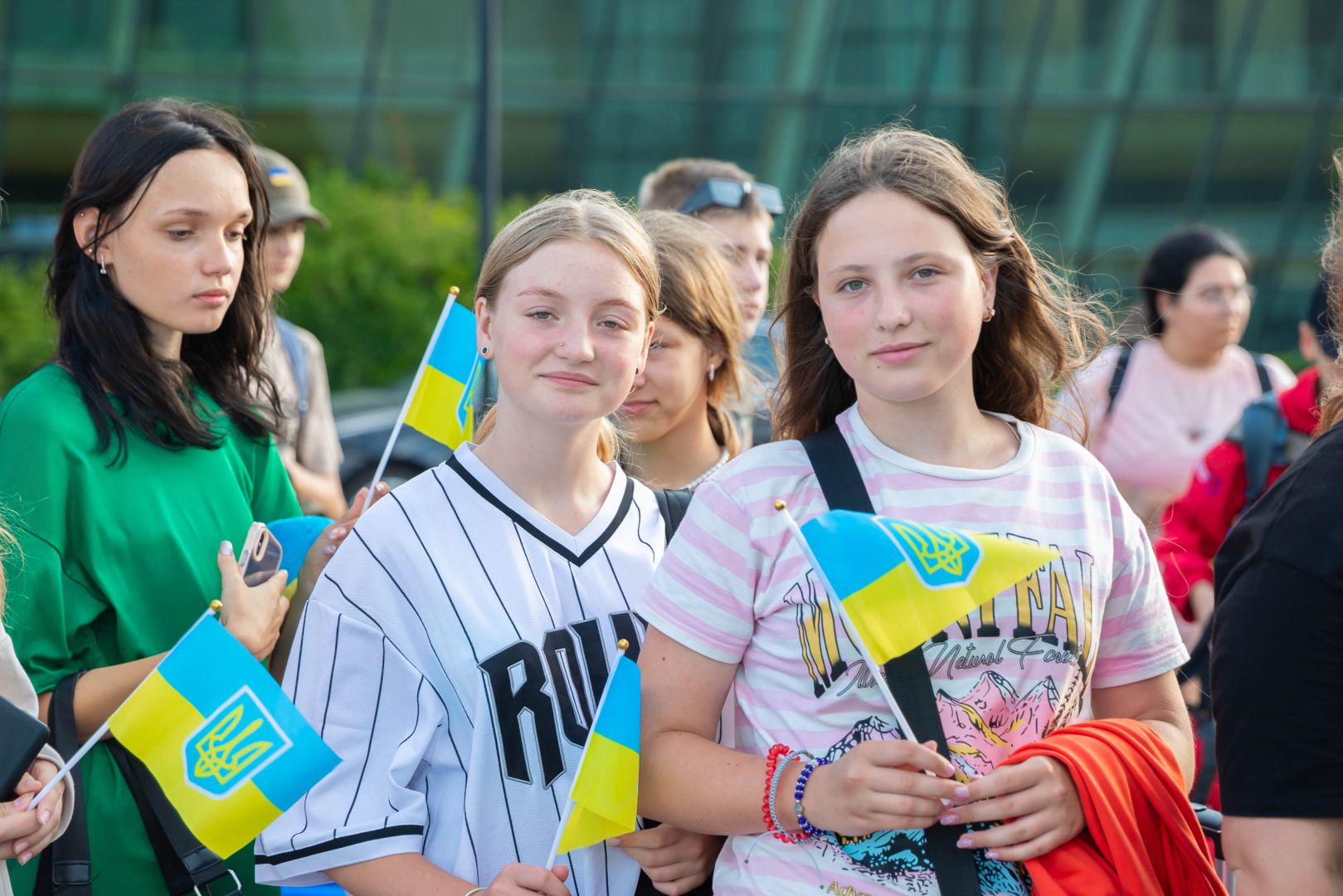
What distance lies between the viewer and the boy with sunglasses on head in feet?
15.5

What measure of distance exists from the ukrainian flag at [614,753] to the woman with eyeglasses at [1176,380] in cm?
412

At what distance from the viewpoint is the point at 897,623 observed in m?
2.12

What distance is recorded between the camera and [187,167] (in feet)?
10.3

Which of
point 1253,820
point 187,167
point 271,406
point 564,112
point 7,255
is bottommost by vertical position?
point 1253,820

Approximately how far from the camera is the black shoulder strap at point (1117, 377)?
19.9ft

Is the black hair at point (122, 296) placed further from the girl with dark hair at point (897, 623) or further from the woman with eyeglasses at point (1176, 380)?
the woman with eyeglasses at point (1176, 380)

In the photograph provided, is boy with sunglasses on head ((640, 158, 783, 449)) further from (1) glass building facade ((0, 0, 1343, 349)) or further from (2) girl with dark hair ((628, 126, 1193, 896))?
(1) glass building facade ((0, 0, 1343, 349))

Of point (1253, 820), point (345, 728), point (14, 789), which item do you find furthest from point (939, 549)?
point (14, 789)

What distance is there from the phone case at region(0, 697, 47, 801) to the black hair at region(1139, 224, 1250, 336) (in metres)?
4.83

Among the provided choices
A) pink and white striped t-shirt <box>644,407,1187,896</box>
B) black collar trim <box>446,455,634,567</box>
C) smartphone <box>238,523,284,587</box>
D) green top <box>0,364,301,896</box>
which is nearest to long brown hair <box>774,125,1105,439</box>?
pink and white striped t-shirt <box>644,407,1187,896</box>

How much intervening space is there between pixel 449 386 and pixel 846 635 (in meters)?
1.55

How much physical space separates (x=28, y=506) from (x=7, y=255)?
16205 millimetres

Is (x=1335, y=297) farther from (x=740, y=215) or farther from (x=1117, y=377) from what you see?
(x=1117, y=377)

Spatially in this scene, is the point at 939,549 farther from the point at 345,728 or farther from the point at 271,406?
the point at 271,406
